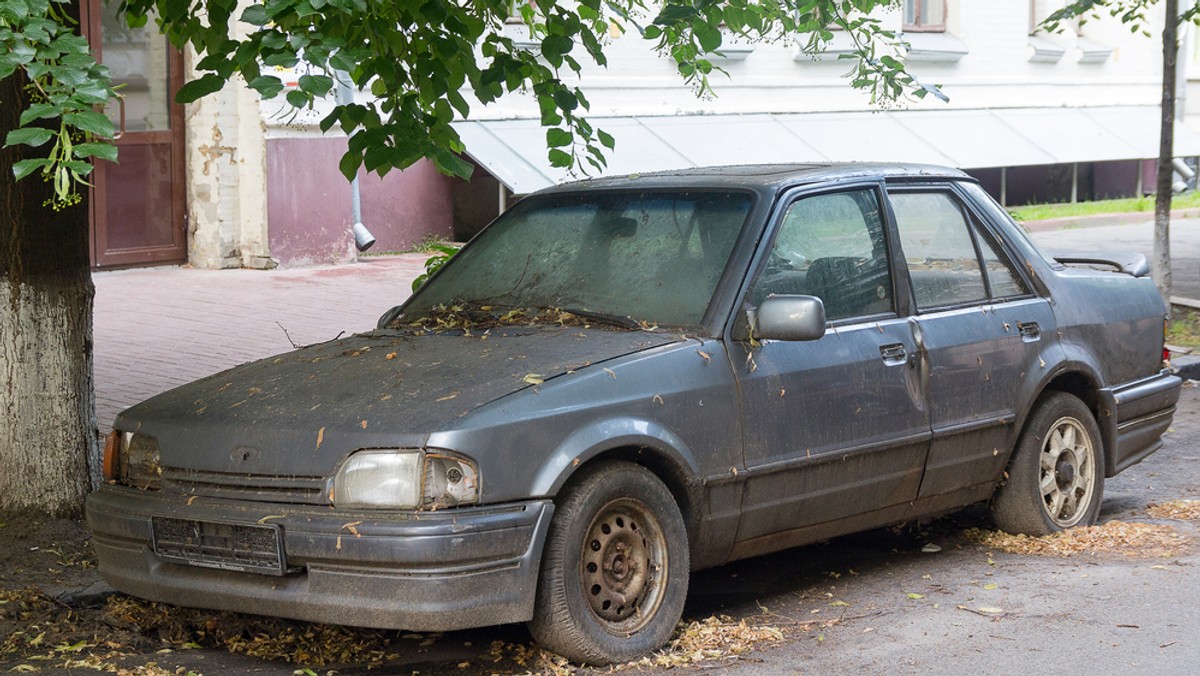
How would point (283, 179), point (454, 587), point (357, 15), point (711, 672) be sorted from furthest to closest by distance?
1. point (283, 179)
2. point (357, 15)
3. point (711, 672)
4. point (454, 587)

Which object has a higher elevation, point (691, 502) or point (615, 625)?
point (691, 502)

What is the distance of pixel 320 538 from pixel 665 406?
1149mm

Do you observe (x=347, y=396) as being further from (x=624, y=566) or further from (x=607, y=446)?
(x=624, y=566)

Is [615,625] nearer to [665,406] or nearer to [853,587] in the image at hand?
[665,406]

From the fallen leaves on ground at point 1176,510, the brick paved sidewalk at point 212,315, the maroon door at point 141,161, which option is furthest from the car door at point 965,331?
the maroon door at point 141,161

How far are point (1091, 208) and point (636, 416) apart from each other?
20161 mm

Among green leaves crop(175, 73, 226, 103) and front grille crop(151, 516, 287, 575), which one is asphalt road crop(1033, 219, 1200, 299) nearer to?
green leaves crop(175, 73, 226, 103)

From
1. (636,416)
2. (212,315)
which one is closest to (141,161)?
(212,315)

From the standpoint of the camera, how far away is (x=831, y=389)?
5.62 m

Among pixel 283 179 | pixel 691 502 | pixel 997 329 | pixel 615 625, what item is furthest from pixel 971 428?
pixel 283 179

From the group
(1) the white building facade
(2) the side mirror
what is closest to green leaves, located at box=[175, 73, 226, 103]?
(2) the side mirror

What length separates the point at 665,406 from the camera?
5082 mm

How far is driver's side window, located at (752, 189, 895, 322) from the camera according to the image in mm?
5711

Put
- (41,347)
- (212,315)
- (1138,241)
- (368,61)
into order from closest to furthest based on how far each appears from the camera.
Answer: (368,61), (41,347), (212,315), (1138,241)
